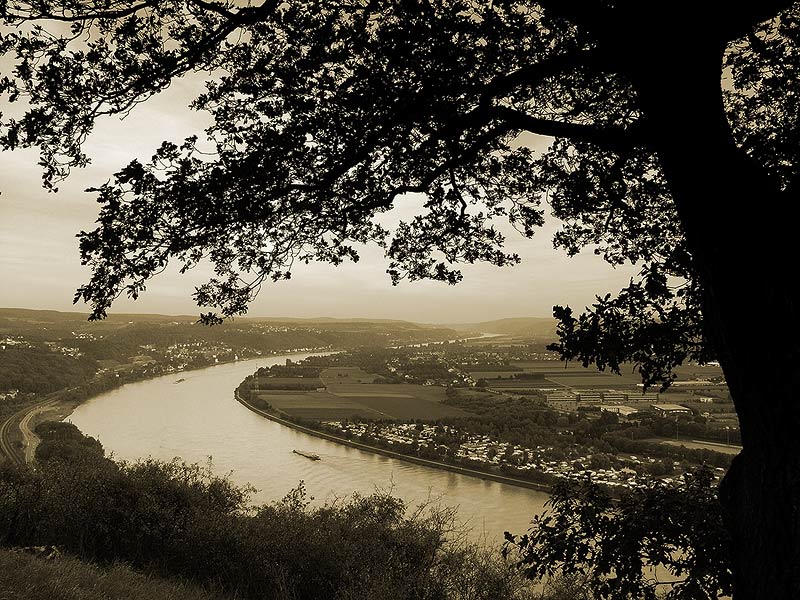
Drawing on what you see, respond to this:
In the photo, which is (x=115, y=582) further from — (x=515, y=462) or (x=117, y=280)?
(x=515, y=462)

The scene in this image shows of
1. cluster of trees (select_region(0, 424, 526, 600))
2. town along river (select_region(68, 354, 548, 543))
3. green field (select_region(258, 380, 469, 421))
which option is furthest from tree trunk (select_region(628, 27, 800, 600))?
green field (select_region(258, 380, 469, 421))

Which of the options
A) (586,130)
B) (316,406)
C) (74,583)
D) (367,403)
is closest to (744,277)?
(586,130)

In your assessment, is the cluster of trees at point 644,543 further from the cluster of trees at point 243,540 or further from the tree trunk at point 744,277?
the cluster of trees at point 243,540

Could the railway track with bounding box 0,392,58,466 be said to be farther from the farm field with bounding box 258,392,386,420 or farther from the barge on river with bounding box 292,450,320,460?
the farm field with bounding box 258,392,386,420

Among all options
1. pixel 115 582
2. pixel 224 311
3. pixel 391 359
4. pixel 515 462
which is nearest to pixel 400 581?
pixel 115 582

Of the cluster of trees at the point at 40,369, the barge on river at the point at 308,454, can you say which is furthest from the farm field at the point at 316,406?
the cluster of trees at the point at 40,369
